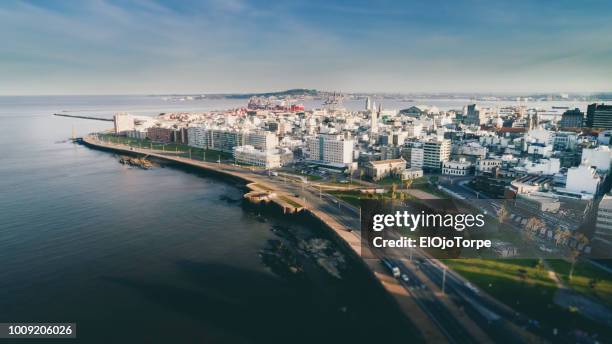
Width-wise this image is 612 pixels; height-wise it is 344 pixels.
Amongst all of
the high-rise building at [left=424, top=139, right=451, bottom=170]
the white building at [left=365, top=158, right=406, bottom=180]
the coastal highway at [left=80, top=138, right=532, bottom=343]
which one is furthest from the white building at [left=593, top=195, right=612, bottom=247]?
the high-rise building at [left=424, top=139, right=451, bottom=170]

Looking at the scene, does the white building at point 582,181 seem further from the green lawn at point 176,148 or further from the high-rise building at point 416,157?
the green lawn at point 176,148

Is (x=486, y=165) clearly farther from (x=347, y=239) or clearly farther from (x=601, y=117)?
(x=601, y=117)

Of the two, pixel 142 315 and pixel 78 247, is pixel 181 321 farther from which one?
pixel 78 247

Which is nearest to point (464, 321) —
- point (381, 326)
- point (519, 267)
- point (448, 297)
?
point (448, 297)

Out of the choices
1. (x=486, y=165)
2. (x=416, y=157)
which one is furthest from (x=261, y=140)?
(x=486, y=165)

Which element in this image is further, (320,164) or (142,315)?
(320,164)

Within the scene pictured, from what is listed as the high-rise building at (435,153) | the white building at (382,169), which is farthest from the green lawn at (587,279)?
the high-rise building at (435,153)
